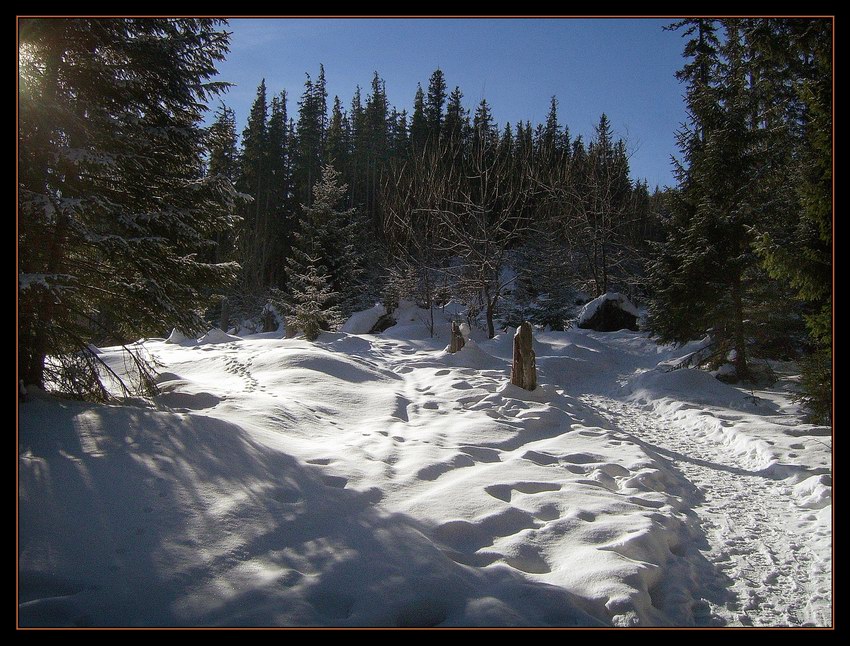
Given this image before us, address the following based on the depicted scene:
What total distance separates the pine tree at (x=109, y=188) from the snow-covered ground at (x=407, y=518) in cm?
117

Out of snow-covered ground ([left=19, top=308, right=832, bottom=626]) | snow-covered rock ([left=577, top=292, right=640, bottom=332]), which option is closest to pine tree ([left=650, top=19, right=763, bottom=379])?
snow-covered ground ([left=19, top=308, right=832, bottom=626])

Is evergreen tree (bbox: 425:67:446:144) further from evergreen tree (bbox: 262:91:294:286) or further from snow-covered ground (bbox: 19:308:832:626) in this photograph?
snow-covered ground (bbox: 19:308:832:626)

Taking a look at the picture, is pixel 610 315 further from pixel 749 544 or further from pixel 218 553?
pixel 218 553

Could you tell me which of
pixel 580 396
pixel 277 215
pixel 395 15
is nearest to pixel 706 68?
pixel 580 396

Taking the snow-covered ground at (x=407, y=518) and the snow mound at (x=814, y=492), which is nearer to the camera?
the snow-covered ground at (x=407, y=518)

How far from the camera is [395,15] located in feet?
12.2

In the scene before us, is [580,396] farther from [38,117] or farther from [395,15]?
[38,117]

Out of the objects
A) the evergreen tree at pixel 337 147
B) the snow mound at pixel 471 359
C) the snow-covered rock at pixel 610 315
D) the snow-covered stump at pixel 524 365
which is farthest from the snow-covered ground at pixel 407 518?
the evergreen tree at pixel 337 147

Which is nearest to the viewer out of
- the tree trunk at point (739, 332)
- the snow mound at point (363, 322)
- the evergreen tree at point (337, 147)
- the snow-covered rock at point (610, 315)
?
the tree trunk at point (739, 332)

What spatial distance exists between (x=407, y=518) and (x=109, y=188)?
6161 millimetres

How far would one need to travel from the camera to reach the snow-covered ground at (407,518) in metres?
2.79

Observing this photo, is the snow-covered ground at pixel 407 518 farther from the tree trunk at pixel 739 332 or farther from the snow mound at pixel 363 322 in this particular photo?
the snow mound at pixel 363 322

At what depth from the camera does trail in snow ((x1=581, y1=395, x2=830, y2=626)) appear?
10.7 feet

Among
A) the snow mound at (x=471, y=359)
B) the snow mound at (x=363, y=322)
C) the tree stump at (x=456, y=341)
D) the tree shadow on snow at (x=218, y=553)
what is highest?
the snow mound at (x=363, y=322)
